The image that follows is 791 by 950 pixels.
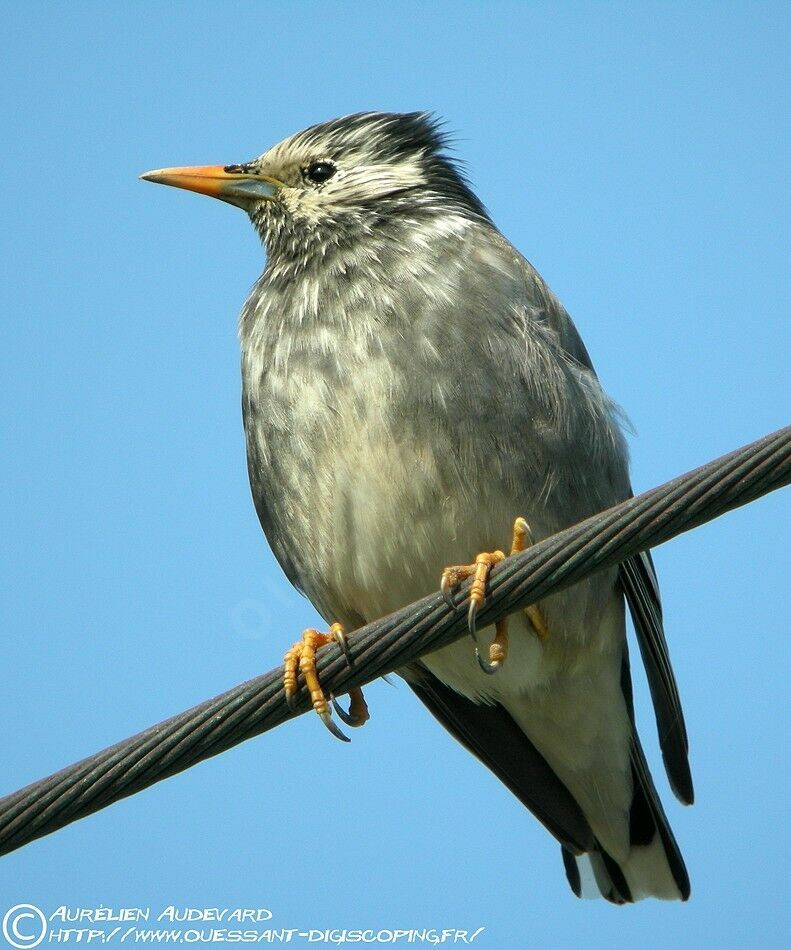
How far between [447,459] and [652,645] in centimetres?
125

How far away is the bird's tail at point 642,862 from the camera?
18.2ft

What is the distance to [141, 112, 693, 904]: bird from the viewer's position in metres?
4.76

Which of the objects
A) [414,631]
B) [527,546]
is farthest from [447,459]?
[414,631]

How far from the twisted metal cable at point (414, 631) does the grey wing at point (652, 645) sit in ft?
5.05

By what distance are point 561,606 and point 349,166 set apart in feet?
7.40

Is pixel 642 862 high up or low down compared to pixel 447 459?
down

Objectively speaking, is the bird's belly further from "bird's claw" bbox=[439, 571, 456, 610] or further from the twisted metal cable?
the twisted metal cable

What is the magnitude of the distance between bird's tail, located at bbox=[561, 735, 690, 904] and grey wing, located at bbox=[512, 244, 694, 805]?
1.24ft

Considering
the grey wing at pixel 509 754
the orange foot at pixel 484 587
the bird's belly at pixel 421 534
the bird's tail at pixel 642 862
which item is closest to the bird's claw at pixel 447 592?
the orange foot at pixel 484 587

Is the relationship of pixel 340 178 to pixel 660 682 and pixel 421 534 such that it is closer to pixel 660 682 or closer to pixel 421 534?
pixel 421 534

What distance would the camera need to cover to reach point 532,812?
18.4ft

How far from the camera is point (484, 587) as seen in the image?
3846 millimetres

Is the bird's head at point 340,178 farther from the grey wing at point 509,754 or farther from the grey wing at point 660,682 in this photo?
the grey wing at point 509,754

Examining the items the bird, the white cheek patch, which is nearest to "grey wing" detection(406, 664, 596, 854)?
the bird
